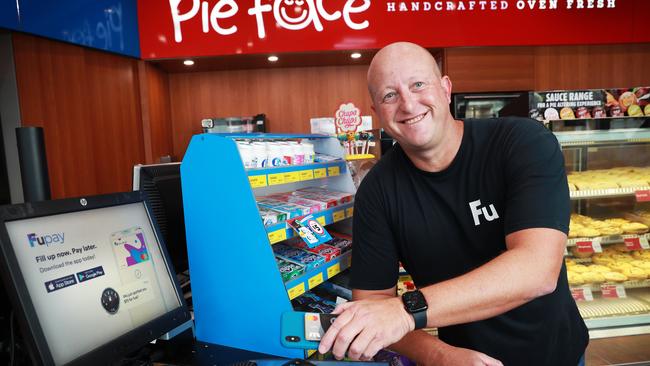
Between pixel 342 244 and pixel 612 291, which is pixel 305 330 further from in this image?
pixel 612 291

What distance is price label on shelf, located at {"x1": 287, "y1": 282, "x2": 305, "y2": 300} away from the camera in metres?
1.20

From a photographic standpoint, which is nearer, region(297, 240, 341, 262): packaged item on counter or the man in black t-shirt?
the man in black t-shirt

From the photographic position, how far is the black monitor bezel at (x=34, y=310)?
2.30 ft

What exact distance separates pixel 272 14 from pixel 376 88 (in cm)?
286

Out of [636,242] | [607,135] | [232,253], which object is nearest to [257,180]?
[232,253]

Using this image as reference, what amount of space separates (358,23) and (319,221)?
9.40 ft

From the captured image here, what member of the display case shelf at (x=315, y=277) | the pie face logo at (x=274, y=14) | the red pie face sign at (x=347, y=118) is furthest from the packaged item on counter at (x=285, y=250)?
the pie face logo at (x=274, y=14)

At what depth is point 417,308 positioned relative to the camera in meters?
0.77

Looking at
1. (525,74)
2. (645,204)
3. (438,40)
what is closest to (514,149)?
(645,204)

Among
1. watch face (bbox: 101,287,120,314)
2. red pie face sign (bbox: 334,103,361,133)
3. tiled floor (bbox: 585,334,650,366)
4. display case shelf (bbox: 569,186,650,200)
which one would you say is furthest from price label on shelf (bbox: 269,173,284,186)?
tiled floor (bbox: 585,334,650,366)

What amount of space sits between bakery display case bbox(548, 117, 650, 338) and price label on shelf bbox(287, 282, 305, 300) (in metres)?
2.00

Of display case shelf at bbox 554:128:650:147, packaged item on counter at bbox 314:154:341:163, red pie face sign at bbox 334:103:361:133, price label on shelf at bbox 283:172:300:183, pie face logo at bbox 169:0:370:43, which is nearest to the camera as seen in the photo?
price label on shelf at bbox 283:172:300:183

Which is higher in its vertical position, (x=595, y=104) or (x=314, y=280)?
(x=595, y=104)

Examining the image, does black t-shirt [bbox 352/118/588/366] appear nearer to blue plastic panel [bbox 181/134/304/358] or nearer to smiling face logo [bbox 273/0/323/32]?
blue plastic panel [bbox 181/134/304/358]
